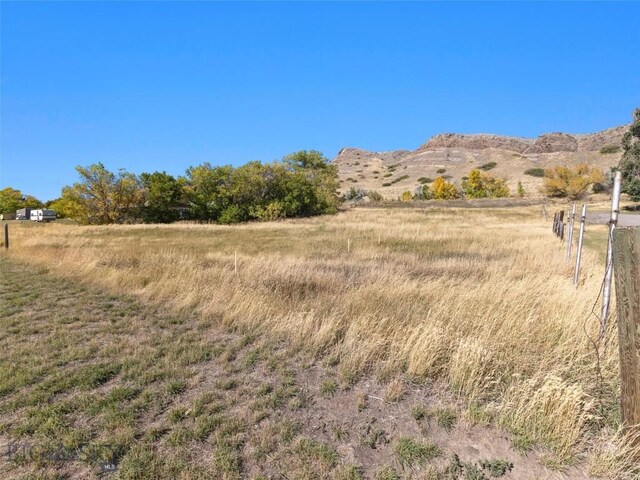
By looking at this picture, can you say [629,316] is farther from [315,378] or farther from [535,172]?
[535,172]

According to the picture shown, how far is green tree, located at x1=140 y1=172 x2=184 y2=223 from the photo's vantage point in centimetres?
5125

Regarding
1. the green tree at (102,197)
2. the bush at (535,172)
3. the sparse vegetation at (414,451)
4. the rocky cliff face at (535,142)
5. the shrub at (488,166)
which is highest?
the rocky cliff face at (535,142)

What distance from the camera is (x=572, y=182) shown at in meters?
62.3

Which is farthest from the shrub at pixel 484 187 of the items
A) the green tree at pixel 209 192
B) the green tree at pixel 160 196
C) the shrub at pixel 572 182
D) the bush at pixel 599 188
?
the green tree at pixel 160 196

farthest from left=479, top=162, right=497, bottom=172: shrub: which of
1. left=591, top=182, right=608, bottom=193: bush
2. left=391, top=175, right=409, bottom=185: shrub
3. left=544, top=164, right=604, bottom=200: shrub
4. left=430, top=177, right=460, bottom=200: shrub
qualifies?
left=591, top=182, right=608, bottom=193: bush

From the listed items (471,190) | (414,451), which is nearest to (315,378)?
(414,451)

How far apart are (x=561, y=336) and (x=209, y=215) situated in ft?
168

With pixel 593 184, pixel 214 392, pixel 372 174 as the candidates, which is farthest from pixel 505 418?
pixel 372 174

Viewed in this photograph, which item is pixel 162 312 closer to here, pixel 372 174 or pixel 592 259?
pixel 592 259

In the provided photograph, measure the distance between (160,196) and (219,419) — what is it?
52587mm

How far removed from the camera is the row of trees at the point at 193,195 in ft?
162

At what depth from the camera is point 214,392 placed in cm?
400

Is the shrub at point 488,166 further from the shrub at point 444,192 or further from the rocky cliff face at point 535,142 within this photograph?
the shrub at point 444,192

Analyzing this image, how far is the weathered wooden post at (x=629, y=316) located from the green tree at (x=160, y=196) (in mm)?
53960
